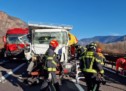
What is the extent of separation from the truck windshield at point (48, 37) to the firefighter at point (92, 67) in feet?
26.7

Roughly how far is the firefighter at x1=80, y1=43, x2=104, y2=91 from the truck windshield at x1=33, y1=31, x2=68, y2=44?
26.7 ft

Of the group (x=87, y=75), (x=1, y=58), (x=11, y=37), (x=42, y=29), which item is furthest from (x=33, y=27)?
(x=1, y=58)

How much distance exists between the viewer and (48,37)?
18562 millimetres

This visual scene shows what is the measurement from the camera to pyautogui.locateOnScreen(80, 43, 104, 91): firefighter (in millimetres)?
10031

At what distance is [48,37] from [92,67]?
8.64 m

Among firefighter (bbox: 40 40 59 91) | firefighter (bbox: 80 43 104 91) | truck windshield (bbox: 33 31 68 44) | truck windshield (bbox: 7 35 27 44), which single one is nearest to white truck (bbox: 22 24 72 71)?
truck windshield (bbox: 33 31 68 44)

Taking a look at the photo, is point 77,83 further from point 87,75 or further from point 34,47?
point 87,75

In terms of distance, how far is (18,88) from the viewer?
14.2 metres

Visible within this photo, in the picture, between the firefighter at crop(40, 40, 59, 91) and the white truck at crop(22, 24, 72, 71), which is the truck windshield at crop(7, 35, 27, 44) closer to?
the white truck at crop(22, 24, 72, 71)

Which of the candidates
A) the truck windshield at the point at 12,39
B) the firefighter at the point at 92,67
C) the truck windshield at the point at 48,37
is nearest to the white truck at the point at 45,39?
the truck windshield at the point at 48,37

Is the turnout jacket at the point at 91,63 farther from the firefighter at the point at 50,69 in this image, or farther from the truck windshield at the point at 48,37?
the truck windshield at the point at 48,37

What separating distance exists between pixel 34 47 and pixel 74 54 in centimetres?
358

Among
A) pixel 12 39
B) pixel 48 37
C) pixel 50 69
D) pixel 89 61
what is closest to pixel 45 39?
pixel 48 37

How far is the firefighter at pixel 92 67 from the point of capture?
1003 centimetres
